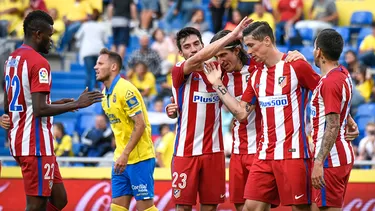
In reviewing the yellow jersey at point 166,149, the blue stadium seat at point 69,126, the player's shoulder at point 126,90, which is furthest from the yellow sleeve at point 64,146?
the player's shoulder at point 126,90

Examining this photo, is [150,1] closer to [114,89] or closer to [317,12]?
[317,12]

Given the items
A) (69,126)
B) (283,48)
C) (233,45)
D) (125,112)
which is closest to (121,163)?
(125,112)

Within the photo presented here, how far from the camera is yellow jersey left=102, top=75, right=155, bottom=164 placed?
9773mm

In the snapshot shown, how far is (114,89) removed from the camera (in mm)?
9930

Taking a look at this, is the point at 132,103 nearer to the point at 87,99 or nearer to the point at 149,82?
the point at 87,99

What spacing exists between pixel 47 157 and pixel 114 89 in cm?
135

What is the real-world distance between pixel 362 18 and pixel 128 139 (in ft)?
37.6

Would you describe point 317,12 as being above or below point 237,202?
above

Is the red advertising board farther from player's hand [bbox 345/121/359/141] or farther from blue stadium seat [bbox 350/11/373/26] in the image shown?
Answer: blue stadium seat [bbox 350/11/373/26]

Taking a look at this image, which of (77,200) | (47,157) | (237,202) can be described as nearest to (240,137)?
(237,202)

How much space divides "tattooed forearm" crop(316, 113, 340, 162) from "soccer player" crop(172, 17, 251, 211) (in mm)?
1651

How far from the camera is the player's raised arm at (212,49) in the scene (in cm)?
897

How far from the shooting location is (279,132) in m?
8.84

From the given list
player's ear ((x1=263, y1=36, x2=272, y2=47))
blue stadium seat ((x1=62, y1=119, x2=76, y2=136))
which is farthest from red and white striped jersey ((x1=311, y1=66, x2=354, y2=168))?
blue stadium seat ((x1=62, y1=119, x2=76, y2=136))
